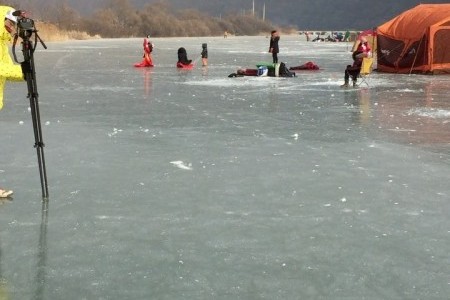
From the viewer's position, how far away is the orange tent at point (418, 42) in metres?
20.3

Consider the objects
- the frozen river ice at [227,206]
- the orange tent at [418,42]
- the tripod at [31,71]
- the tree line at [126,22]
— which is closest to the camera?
the frozen river ice at [227,206]

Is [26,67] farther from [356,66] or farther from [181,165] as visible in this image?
[356,66]

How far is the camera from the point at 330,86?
16062 mm

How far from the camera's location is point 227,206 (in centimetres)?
487

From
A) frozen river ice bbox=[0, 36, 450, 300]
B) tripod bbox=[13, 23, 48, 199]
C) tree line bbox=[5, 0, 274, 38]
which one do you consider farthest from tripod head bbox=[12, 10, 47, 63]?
tree line bbox=[5, 0, 274, 38]

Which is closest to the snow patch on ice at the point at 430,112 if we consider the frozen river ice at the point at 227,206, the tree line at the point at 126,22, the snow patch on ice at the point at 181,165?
the frozen river ice at the point at 227,206

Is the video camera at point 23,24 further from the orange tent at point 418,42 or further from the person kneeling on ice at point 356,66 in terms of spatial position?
the orange tent at point 418,42

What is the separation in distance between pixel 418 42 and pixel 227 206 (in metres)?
17.8

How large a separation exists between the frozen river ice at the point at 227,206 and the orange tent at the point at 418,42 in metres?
11.0

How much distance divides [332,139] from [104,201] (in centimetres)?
395

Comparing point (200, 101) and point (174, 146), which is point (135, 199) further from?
point (200, 101)

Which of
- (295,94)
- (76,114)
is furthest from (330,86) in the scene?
(76,114)

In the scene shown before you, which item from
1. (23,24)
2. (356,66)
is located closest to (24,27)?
(23,24)

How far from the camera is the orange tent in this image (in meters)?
20.3
